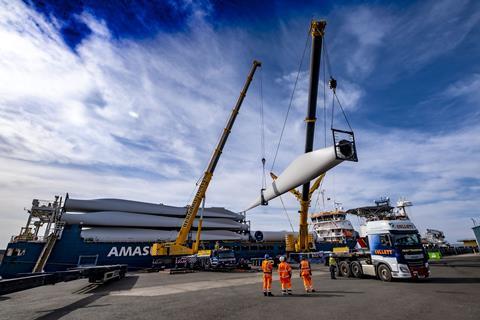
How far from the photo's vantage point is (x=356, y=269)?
563 inches

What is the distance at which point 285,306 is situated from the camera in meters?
7.51

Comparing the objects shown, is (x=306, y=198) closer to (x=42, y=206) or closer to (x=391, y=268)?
(x=391, y=268)

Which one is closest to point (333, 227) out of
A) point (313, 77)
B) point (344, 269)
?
point (344, 269)

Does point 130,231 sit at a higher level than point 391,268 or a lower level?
higher

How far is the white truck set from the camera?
39.2ft

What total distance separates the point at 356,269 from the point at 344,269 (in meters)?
1.01

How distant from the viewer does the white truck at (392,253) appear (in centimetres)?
1195

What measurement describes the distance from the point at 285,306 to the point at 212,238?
1235 inches

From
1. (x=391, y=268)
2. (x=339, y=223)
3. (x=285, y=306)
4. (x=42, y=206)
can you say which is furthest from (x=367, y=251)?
(x=339, y=223)

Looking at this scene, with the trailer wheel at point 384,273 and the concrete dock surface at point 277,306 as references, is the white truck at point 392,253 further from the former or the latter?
the concrete dock surface at point 277,306

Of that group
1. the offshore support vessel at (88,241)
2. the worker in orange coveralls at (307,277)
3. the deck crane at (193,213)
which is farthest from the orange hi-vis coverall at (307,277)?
the offshore support vessel at (88,241)

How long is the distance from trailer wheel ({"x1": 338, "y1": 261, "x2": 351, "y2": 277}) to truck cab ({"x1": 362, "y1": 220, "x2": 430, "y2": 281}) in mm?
1363

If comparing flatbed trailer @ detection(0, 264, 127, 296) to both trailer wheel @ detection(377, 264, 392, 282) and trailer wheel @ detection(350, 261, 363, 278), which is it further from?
trailer wheel @ detection(377, 264, 392, 282)

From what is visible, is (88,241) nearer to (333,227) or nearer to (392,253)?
(392,253)
